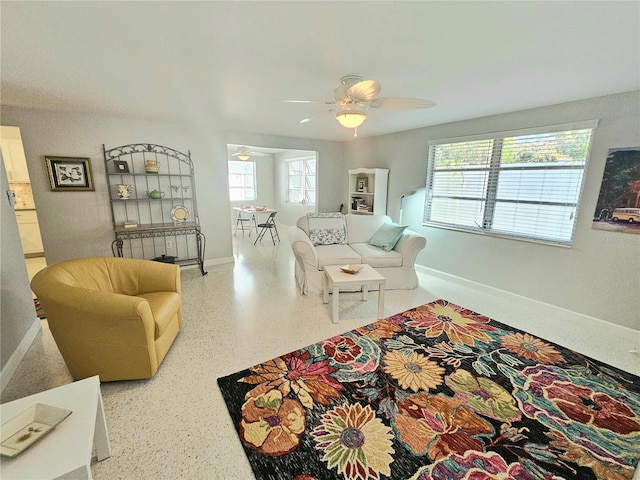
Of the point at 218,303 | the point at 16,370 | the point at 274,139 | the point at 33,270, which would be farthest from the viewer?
the point at 274,139

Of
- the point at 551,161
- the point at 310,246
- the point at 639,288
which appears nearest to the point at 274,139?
the point at 310,246

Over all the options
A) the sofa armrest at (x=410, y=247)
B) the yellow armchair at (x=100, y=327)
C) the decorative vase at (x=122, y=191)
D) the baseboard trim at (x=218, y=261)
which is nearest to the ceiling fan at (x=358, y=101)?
the sofa armrest at (x=410, y=247)

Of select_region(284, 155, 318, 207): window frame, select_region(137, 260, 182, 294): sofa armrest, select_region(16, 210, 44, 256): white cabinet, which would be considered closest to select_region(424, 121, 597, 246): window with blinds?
Answer: select_region(284, 155, 318, 207): window frame

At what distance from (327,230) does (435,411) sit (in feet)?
8.88

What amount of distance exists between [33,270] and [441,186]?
676 centimetres

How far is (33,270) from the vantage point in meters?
4.50

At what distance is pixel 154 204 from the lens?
4.10 m

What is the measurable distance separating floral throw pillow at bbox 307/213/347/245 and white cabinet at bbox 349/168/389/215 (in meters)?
1.10

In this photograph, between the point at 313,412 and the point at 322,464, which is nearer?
the point at 322,464

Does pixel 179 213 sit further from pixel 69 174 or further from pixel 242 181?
pixel 242 181

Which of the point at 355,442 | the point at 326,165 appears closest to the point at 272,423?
the point at 355,442

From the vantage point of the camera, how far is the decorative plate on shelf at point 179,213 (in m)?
4.14

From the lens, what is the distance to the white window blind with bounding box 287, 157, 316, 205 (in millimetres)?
7035

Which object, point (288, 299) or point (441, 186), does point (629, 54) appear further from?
point (288, 299)
